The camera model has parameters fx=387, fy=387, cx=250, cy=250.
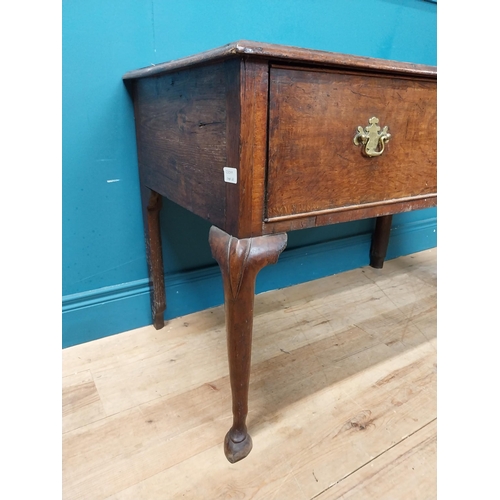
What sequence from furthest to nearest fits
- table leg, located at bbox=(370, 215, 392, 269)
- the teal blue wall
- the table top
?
table leg, located at bbox=(370, 215, 392, 269) < the teal blue wall < the table top

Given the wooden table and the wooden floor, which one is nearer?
the wooden table

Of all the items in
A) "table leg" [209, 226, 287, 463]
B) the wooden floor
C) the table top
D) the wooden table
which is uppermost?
the table top

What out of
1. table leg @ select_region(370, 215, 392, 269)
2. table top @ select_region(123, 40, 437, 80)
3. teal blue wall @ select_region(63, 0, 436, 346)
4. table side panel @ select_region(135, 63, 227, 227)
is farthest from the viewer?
table leg @ select_region(370, 215, 392, 269)

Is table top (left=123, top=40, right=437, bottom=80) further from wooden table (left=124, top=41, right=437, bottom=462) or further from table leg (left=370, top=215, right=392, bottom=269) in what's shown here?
table leg (left=370, top=215, right=392, bottom=269)

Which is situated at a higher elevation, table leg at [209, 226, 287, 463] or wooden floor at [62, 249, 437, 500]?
table leg at [209, 226, 287, 463]

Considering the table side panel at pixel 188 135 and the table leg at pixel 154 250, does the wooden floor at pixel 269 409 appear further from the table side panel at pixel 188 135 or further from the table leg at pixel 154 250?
the table side panel at pixel 188 135

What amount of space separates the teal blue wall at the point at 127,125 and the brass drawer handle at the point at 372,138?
61 cm

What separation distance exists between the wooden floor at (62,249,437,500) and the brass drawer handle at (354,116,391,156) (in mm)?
593

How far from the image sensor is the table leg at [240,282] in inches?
25.3

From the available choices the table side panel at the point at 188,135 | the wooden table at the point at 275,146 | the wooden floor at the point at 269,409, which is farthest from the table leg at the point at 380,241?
the table side panel at the point at 188,135

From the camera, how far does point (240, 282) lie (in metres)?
0.66

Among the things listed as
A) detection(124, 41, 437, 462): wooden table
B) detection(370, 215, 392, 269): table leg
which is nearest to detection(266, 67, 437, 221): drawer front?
detection(124, 41, 437, 462): wooden table

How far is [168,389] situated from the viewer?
3.16 feet

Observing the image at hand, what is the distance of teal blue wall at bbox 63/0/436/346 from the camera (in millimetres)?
962
